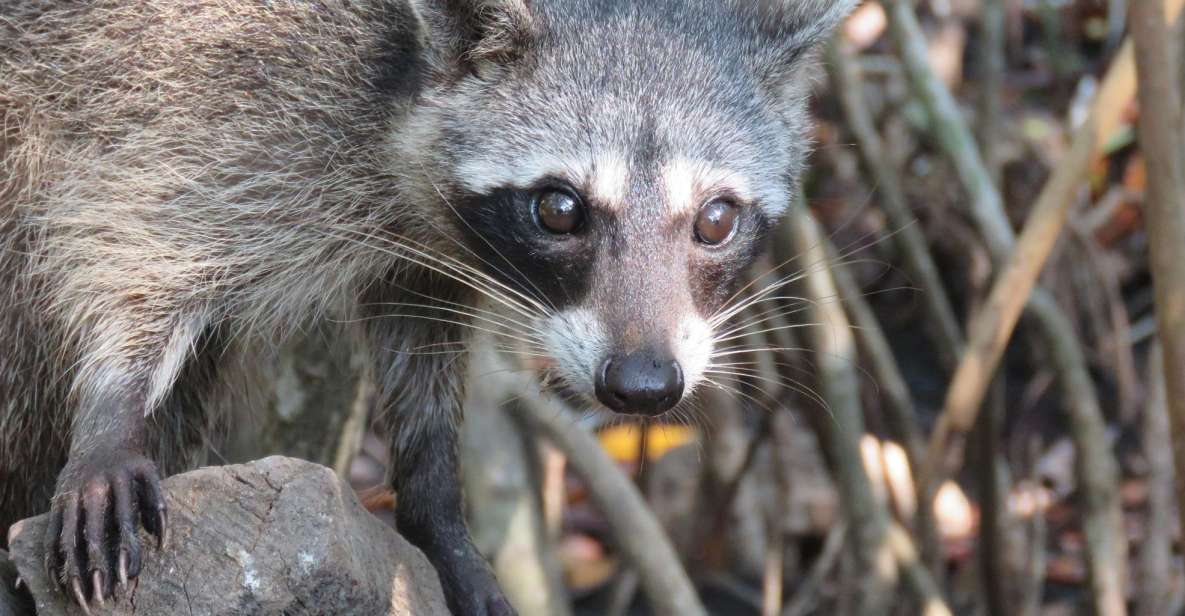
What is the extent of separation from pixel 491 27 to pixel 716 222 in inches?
27.3

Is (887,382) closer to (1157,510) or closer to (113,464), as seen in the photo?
(1157,510)

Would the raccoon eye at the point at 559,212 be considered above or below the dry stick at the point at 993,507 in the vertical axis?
above

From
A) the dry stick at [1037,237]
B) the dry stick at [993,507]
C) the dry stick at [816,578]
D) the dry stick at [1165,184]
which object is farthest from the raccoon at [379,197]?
the dry stick at [816,578]

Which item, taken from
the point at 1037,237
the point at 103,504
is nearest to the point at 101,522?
the point at 103,504

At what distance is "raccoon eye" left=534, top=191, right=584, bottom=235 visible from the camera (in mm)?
3525

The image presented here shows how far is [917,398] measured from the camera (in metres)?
7.29

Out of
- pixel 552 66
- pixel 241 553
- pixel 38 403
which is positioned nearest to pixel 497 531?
pixel 38 403

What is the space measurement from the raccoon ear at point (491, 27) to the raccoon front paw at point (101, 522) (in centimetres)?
121

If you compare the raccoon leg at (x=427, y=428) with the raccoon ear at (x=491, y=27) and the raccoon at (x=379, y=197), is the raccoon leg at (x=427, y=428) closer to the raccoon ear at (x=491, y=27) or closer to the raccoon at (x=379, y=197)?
the raccoon at (x=379, y=197)

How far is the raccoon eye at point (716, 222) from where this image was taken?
3619 millimetres

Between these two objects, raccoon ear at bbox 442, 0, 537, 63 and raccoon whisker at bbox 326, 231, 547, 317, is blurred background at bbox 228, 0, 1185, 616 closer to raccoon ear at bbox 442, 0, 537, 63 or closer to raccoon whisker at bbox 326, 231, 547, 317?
raccoon whisker at bbox 326, 231, 547, 317

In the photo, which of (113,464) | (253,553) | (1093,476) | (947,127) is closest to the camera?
(253,553)

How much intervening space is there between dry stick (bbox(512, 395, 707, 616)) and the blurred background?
10 millimetres

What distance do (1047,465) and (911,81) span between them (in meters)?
2.18
